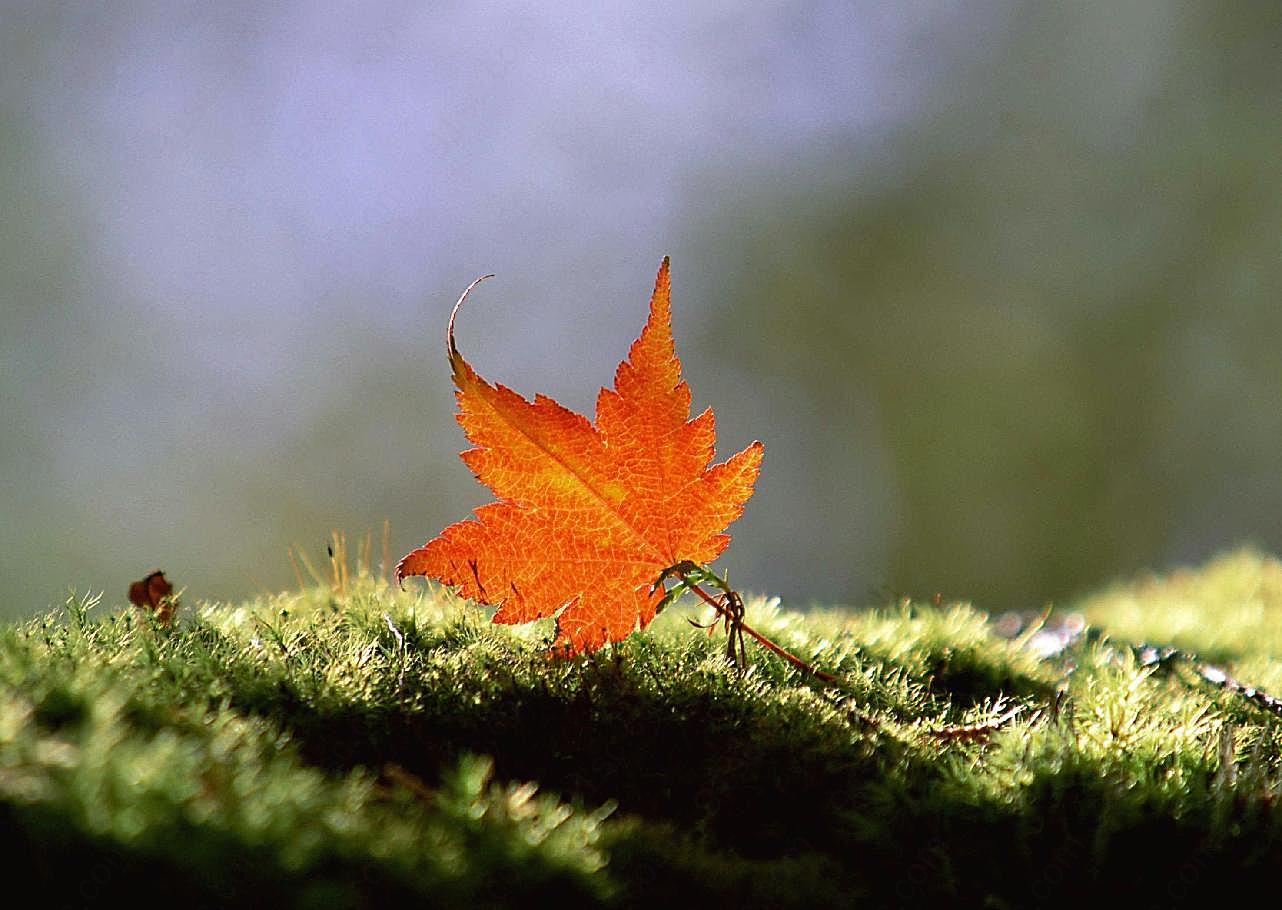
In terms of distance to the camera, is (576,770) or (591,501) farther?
(591,501)

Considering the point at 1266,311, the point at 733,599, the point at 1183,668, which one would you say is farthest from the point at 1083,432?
the point at 733,599

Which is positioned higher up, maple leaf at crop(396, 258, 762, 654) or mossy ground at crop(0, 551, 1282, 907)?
maple leaf at crop(396, 258, 762, 654)

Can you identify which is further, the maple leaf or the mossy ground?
the maple leaf

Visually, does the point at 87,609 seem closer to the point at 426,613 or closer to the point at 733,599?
the point at 426,613

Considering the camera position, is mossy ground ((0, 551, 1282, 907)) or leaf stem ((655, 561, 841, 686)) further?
leaf stem ((655, 561, 841, 686))

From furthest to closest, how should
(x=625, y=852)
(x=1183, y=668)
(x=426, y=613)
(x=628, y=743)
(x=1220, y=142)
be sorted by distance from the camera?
1. (x=1220, y=142)
2. (x=1183, y=668)
3. (x=426, y=613)
4. (x=628, y=743)
5. (x=625, y=852)
